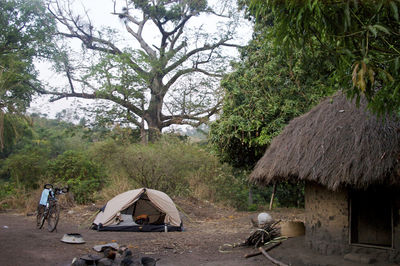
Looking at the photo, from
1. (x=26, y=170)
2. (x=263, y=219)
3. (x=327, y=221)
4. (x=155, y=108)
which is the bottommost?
(x=263, y=219)

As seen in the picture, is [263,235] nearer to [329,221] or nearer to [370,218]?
[329,221]

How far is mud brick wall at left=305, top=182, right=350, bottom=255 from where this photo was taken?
6.46m

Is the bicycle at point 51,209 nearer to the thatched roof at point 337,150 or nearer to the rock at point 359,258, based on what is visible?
the thatched roof at point 337,150

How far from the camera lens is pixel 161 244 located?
866cm

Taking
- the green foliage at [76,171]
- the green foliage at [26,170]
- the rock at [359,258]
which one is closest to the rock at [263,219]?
the rock at [359,258]

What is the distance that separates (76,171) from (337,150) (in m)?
12.3

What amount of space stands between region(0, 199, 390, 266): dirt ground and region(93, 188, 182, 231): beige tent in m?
0.33

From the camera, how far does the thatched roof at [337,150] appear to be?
575cm

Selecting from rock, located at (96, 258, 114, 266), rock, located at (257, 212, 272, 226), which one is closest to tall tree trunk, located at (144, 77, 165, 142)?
rock, located at (257, 212, 272, 226)

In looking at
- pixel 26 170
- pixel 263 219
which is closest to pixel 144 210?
pixel 263 219

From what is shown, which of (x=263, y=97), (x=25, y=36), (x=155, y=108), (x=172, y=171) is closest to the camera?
(x=263, y=97)

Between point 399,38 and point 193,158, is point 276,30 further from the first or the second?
point 193,158

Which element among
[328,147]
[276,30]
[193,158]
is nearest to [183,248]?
[328,147]

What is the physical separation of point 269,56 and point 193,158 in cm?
587
